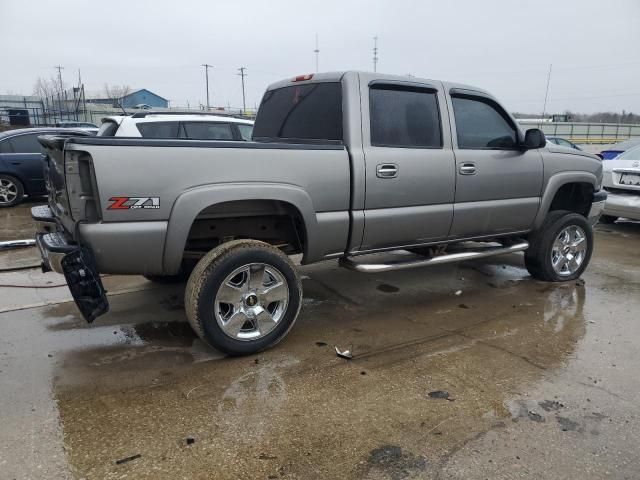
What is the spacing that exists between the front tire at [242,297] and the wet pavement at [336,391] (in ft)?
0.58

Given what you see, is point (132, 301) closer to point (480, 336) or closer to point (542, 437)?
point (480, 336)

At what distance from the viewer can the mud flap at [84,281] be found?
3.14 m

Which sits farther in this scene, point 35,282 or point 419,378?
point 35,282

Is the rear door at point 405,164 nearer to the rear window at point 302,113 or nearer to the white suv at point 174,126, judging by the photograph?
the rear window at point 302,113

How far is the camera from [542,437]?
9.01ft

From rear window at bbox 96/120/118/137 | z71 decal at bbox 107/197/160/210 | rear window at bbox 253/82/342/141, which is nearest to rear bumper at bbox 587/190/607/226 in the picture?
rear window at bbox 253/82/342/141

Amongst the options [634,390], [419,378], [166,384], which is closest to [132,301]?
[166,384]

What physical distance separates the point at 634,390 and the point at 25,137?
11.2 m

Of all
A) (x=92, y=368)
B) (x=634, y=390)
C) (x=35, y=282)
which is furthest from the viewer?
(x=35, y=282)

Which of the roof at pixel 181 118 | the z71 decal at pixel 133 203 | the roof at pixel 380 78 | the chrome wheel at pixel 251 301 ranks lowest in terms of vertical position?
the chrome wheel at pixel 251 301

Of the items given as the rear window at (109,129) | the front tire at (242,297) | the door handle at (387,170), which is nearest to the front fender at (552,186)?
the door handle at (387,170)

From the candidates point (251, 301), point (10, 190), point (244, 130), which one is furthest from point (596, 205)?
point (10, 190)

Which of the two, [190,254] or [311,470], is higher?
[190,254]

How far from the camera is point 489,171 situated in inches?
187
